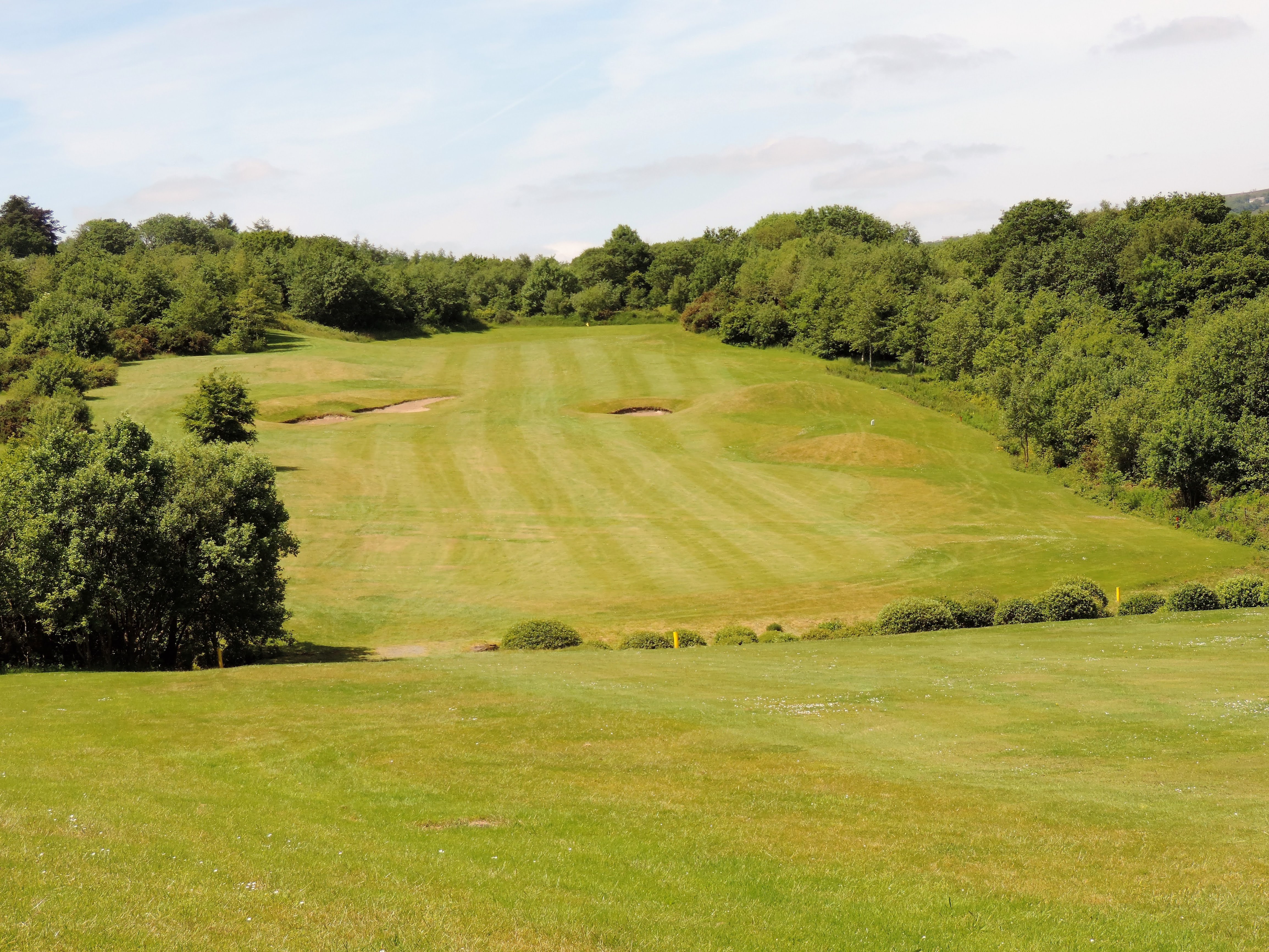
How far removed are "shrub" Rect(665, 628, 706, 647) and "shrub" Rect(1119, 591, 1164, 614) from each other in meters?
21.9

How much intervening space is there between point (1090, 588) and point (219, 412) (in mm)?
65997

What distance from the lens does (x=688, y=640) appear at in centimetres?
4666

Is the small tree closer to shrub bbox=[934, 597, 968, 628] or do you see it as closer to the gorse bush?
the gorse bush

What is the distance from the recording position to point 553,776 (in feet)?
69.3

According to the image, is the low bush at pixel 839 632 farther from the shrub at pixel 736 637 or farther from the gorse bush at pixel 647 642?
the gorse bush at pixel 647 642

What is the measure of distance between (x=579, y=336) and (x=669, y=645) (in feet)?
381

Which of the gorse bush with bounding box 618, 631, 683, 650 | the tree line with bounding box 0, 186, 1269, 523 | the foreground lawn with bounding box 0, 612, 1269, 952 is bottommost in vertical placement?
the gorse bush with bounding box 618, 631, 683, 650

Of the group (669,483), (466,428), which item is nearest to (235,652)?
(669,483)

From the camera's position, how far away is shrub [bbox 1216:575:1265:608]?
4788cm

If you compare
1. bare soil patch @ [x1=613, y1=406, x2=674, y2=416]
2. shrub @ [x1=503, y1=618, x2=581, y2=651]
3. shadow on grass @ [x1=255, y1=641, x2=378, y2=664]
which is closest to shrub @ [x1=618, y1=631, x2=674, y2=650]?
shrub @ [x1=503, y1=618, x2=581, y2=651]

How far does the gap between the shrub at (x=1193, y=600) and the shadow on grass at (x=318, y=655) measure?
39494mm

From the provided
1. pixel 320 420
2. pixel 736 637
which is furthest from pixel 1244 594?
pixel 320 420

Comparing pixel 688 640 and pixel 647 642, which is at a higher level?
pixel 647 642

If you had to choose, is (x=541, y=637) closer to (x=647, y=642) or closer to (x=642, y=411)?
(x=647, y=642)
